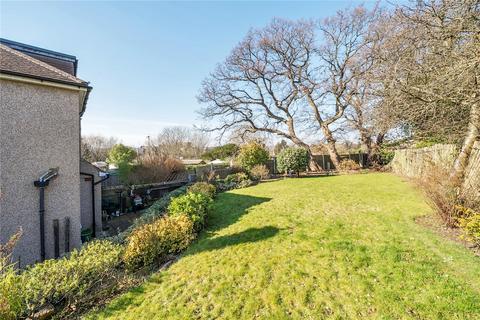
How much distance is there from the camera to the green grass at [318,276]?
3127 millimetres

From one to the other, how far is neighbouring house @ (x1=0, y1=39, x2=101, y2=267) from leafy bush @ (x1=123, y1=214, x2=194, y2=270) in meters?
2.57

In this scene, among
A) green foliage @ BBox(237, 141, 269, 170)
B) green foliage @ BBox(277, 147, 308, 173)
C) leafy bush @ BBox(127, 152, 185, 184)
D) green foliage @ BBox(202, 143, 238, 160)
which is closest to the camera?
leafy bush @ BBox(127, 152, 185, 184)

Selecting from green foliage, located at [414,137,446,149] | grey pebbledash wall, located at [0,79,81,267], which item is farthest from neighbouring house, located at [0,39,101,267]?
green foliage, located at [414,137,446,149]

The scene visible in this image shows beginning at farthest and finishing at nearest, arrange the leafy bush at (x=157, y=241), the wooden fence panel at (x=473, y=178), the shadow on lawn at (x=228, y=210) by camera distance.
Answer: the shadow on lawn at (x=228, y=210)
the wooden fence panel at (x=473, y=178)
the leafy bush at (x=157, y=241)

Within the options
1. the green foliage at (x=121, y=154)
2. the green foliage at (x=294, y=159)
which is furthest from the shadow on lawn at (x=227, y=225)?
the green foliage at (x=121, y=154)

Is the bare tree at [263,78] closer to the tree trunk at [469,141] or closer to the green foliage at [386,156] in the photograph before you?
the green foliage at [386,156]

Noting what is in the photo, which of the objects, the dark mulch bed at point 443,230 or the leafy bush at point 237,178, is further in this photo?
the leafy bush at point 237,178

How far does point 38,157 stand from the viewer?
6.02 meters

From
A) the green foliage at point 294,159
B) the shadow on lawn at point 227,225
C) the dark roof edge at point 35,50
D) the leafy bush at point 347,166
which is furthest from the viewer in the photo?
the leafy bush at point 347,166

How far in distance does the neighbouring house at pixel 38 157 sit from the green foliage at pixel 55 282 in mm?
2594

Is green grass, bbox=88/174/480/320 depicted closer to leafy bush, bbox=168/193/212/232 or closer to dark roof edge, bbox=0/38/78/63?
leafy bush, bbox=168/193/212/232

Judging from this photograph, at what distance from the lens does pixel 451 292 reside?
319cm

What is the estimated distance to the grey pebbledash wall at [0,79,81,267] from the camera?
5586 mm

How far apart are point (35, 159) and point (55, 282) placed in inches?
157
